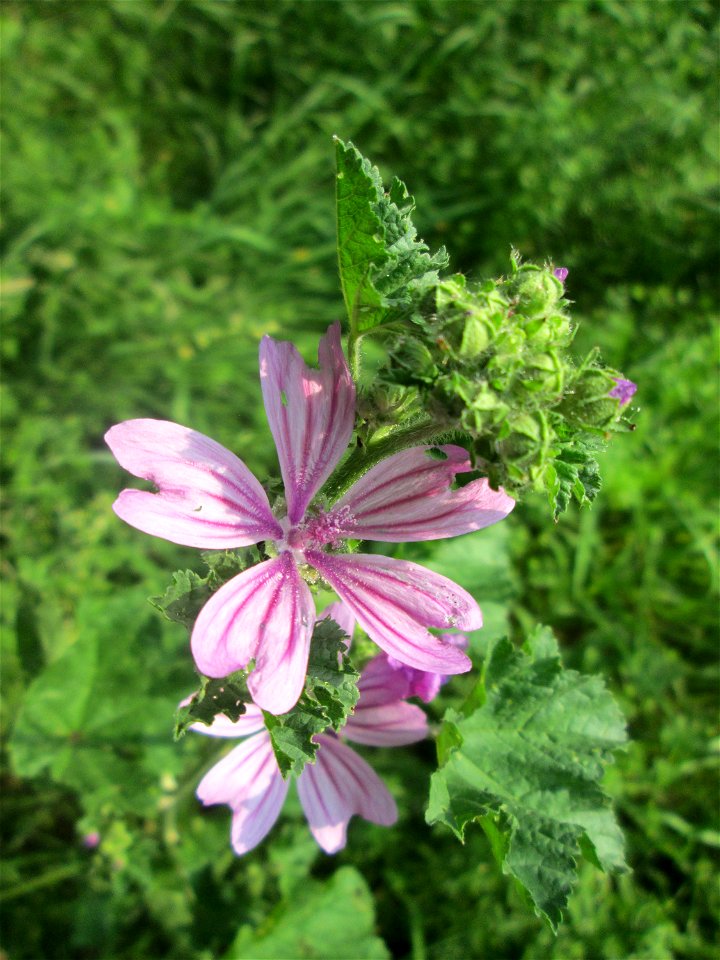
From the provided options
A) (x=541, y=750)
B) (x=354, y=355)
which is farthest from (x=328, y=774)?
(x=354, y=355)

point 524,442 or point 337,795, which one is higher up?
Result: point 524,442

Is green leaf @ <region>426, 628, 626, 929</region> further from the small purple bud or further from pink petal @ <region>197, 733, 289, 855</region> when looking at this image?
the small purple bud

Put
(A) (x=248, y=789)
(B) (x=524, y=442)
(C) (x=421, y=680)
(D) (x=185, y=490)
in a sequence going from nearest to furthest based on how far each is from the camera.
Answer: (B) (x=524, y=442)
(D) (x=185, y=490)
(C) (x=421, y=680)
(A) (x=248, y=789)

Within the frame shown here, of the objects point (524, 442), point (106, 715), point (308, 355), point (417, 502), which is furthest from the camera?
point (308, 355)

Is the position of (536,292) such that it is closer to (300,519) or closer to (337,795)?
(300,519)

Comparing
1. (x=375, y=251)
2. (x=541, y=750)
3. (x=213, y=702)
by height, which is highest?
(x=375, y=251)

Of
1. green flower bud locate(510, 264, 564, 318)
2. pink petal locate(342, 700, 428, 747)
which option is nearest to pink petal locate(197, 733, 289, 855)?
pink petal locate(342, 700, 428, 747)
